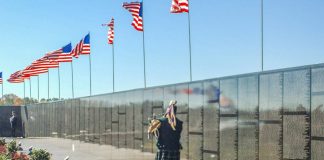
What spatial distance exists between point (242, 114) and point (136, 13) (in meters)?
13.5

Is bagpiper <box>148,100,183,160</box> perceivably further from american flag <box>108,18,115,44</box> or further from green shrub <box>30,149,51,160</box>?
american flag <box>108,18,115,44</box>

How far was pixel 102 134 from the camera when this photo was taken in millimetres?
35094

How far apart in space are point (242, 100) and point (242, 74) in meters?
0.94

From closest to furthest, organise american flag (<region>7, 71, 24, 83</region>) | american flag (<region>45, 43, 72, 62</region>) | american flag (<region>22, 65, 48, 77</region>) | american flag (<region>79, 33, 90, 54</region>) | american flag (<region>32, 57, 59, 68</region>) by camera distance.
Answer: american flag (<region>79, 33, 90, 54</region>)
american flag (<region>45, 43, 72, 62</region>)
american flag (<region>32, 57, 59, 68</region>)
american flag (<region>22, 65, 48, 77</region>)
american flag (<region>7, 71, 24, 83</region>)

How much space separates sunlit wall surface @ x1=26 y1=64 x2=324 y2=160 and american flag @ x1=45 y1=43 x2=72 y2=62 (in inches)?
457

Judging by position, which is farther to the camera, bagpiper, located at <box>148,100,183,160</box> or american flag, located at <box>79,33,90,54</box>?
american flag, located at <box>79,33,90,54</box>

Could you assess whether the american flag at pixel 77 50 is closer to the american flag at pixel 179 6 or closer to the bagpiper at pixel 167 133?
the american flag at pixel 179 6

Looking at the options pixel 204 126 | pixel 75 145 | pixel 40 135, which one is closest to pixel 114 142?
pixel 75 145

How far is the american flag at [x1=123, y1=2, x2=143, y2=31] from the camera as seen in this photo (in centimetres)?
3050

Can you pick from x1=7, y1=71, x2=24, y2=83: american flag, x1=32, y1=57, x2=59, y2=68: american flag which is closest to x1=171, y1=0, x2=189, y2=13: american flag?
x1=32, y1=57, x2=59, y2=68: american flag

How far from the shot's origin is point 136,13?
3058cm

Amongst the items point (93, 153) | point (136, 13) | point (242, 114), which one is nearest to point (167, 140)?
point (242, 114)

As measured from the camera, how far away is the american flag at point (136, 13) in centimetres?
3050

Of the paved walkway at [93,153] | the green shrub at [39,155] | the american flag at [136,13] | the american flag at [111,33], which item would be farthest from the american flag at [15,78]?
the green shrub at [39,155]
